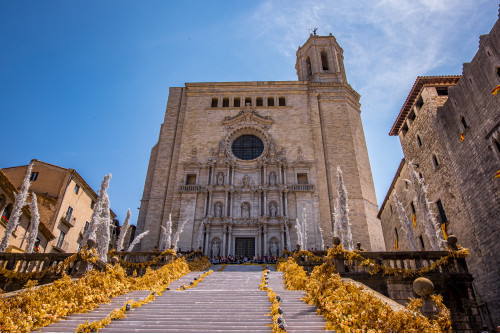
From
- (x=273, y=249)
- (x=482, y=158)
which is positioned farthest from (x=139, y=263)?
(x=482, y=158)

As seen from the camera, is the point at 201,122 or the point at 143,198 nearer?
the point at 143,198

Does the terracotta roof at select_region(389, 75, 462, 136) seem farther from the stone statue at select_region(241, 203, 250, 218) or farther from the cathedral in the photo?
the stone statue at select_region(241, 203, 250, 218)

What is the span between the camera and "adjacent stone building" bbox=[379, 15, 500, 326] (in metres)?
16.4

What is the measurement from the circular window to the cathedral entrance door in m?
8.18

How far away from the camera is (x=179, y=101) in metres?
35.1

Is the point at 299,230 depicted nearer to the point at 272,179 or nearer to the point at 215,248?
the point at 272,179

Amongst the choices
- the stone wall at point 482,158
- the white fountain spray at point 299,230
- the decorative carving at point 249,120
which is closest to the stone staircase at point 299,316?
the stone wall at point 482,158

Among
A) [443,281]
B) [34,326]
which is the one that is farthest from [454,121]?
[34,326]

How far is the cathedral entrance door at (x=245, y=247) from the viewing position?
26.6 m

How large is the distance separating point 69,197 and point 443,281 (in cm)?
2678

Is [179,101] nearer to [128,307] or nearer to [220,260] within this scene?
[220,260]

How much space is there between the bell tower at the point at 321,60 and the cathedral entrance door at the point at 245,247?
20319 millimetres

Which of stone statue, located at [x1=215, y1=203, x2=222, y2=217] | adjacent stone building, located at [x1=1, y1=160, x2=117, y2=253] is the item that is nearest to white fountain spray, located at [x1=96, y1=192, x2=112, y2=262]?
adjacent stone building, located at [x1=1, y1=160, x2=117, y2=253]

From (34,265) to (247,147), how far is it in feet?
75.1
